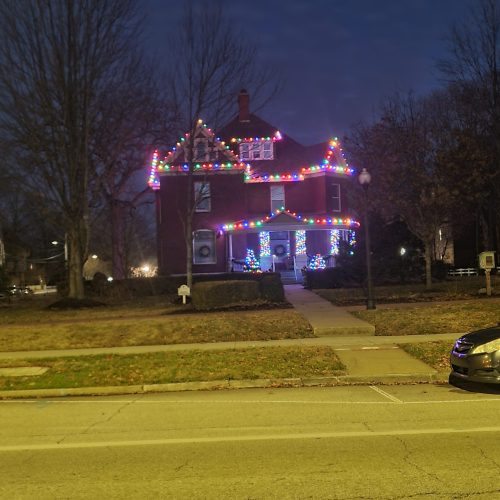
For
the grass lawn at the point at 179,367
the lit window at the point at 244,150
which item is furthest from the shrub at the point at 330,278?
the grass lawn at the point at 179,367

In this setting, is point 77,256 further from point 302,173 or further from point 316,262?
point 302,173

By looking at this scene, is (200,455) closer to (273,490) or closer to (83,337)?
(273,490)

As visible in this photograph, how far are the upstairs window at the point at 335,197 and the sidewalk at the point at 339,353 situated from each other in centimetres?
1731

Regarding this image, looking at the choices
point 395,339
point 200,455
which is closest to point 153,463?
point 200,455

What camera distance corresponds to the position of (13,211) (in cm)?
6881

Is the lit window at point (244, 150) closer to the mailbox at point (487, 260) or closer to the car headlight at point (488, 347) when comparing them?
the mailbox at point (487, 260)

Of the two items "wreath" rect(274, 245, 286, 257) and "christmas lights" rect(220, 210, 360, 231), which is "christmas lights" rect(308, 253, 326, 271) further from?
"wreath" rect(274, 245, 286, 257)

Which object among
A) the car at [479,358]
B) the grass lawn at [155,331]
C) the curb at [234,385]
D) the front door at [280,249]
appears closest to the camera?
the car at [479,358]

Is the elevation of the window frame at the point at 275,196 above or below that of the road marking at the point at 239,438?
above

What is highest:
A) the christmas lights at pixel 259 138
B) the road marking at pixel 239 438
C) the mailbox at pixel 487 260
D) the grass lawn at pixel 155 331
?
the christmas lights at pixel 259 138

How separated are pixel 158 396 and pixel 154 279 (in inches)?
694

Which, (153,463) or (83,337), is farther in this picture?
(83,337)

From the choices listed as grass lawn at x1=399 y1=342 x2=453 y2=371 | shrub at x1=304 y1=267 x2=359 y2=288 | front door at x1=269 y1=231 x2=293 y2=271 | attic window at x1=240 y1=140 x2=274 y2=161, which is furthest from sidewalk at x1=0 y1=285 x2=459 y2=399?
attic window at x1=240 y1=140 x2=274 y2=161

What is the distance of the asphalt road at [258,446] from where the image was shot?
15.9 feet
